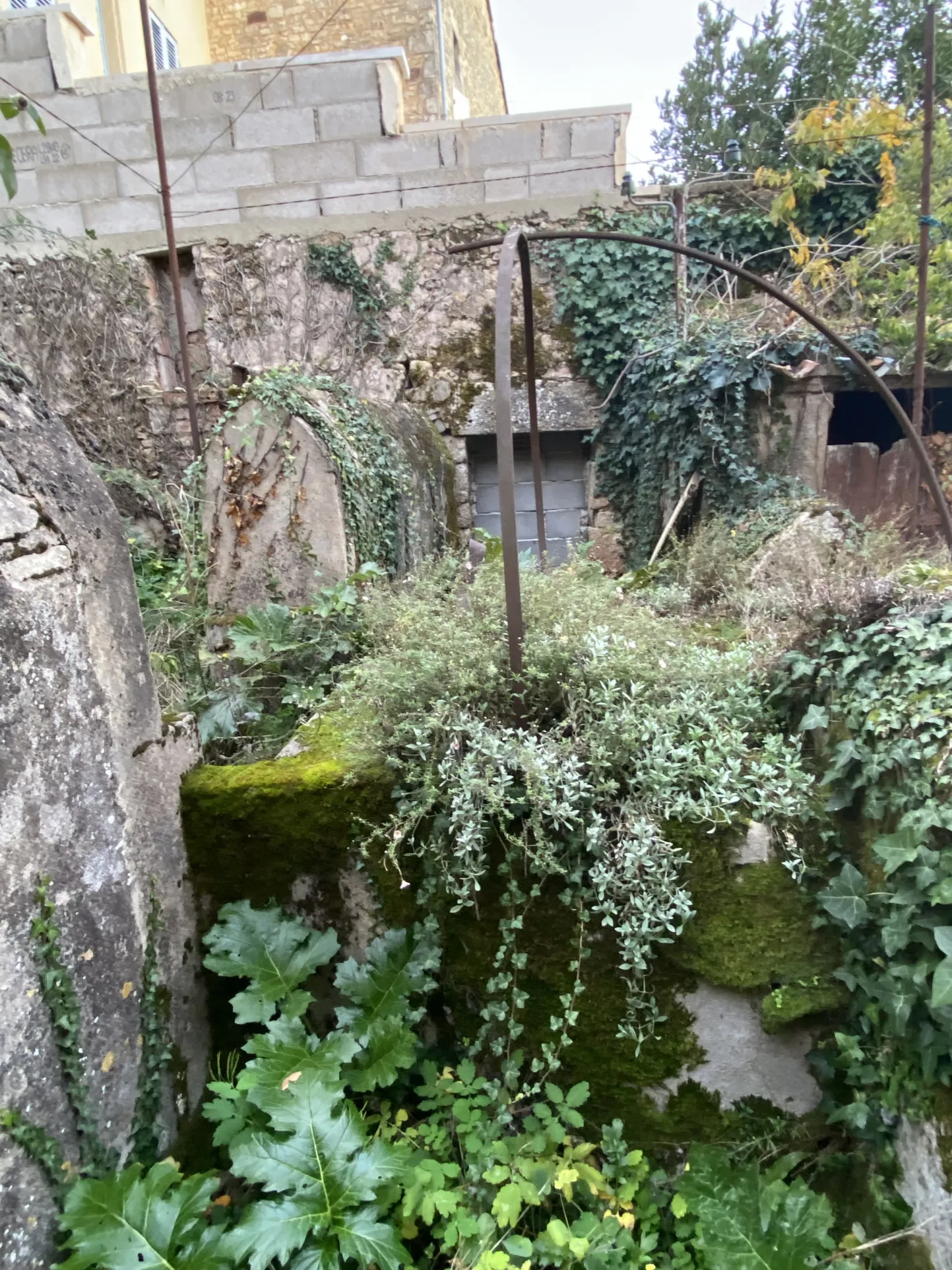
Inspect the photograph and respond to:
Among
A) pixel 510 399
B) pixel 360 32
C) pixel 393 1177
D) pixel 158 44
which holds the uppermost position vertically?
pixel 360 32

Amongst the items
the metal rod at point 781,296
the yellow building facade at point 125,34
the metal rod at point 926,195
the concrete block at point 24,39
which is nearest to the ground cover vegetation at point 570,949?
the metal rod at point 781,296

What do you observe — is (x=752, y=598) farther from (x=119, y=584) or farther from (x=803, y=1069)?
(x=119, y=584)

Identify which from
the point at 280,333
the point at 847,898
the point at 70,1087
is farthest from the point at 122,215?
the point at 847,898

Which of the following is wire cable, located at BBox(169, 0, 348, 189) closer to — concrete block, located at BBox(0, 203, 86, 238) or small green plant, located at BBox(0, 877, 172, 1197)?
concrete block, located at BBox(0, 203, 86, 238)

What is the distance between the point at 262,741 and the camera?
278cm

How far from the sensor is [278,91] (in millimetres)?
6004

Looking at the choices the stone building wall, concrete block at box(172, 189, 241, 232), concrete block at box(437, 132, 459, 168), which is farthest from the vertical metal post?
the stone building wall

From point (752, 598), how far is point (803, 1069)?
194 centimetres

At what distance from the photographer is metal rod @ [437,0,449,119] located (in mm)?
9695

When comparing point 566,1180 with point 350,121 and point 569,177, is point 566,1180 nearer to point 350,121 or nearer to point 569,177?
point 569,177

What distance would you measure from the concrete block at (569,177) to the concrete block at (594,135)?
0.09 m

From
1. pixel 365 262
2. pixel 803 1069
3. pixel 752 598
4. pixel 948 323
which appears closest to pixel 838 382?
pixel 948 323

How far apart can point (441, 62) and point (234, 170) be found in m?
5.54

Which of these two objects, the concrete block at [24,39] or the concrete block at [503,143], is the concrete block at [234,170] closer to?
the concrete block at [24,39]
